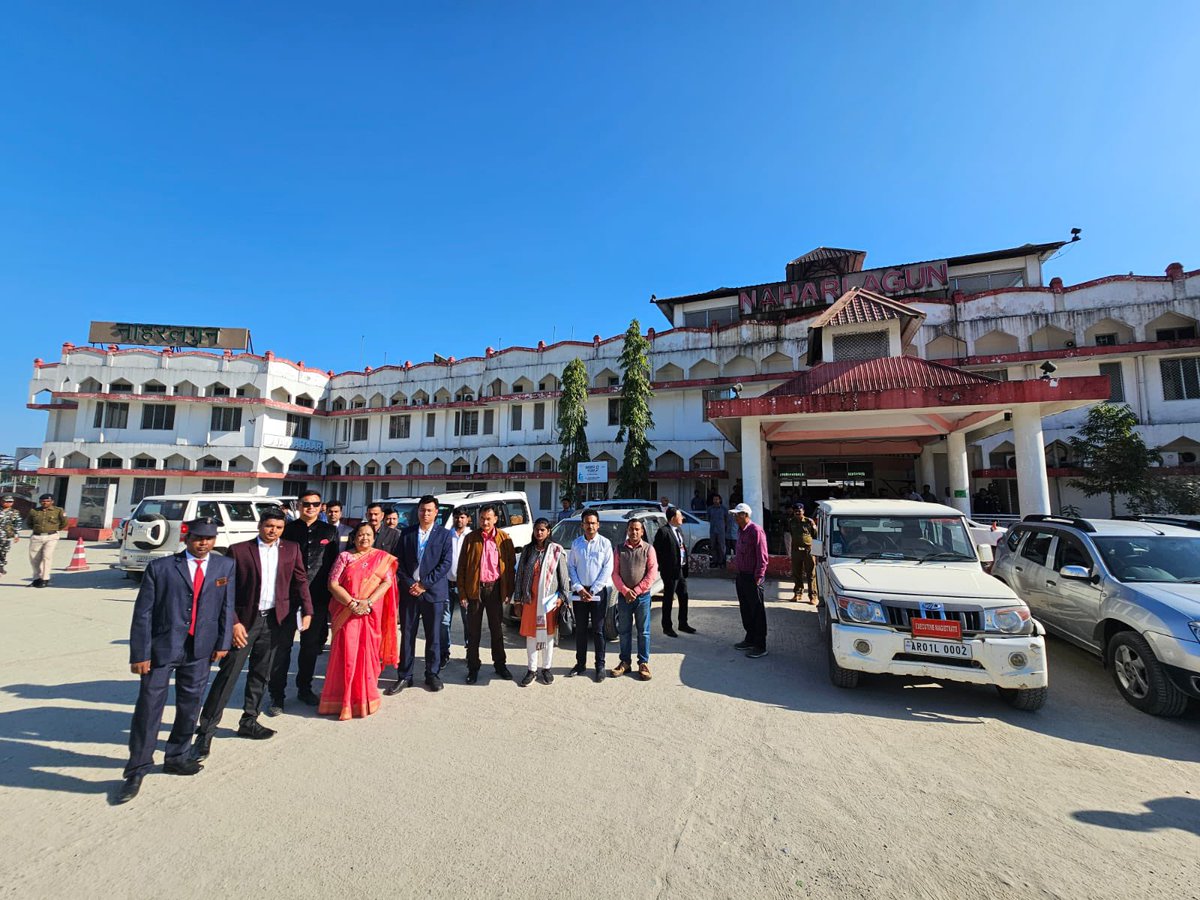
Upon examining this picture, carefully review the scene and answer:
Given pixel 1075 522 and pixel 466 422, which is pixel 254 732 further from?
pixel 466 422

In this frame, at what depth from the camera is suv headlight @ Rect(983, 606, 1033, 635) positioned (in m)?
4.45

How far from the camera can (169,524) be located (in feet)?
33.1

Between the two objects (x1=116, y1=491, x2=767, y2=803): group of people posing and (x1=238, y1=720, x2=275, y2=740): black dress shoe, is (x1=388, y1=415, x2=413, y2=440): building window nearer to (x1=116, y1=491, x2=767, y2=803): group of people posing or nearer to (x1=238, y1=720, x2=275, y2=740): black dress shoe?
(x1=116, y1=491, x2=767, y2=803): group of people posing

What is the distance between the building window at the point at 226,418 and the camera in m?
29.2

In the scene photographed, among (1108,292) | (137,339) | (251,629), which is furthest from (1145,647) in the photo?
(137,339)

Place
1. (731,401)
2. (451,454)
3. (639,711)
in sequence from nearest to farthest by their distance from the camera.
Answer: (639,711) → (731,401) → (451,454)

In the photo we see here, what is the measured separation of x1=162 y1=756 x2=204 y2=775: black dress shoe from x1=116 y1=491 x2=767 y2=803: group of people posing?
0.03 feet

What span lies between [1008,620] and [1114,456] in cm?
1581

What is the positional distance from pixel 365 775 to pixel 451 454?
26.5 m

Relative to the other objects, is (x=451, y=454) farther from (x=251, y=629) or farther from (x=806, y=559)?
(x=251, y=629)

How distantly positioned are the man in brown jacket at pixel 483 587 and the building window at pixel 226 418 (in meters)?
30.6

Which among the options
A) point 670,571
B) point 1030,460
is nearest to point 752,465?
point 670,571

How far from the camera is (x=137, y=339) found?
104 feet

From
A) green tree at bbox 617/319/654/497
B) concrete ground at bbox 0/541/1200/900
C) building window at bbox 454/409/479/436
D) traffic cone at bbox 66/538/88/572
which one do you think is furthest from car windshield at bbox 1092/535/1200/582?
building window at bbox 454/409/479/436
